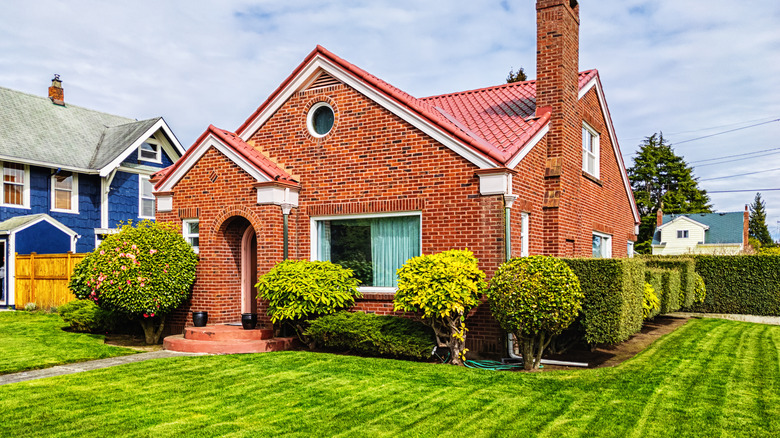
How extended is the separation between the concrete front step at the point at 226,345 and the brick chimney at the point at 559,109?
6189 millimetres

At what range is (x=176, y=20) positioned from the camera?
12.6m

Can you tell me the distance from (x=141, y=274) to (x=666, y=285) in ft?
42.3

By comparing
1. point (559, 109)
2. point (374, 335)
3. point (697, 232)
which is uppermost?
point (559, 109)

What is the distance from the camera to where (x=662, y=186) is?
58.0 meters

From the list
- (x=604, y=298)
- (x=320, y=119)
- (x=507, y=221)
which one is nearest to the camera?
(x=604, y=298)

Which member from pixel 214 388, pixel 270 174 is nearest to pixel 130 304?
pixel 270 174

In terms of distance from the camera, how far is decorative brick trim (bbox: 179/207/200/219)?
12.9m

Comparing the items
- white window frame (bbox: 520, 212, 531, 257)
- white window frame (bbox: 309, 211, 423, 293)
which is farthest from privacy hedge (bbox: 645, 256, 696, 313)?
white window frame (bbox: 309, 211, 423, 293)

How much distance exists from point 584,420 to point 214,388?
15.8ft

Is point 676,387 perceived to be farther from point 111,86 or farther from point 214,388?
point 111,86

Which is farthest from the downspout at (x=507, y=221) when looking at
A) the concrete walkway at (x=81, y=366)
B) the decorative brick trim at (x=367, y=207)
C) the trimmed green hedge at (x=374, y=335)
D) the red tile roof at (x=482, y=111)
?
the concrete walkway at (x=81, y=366)

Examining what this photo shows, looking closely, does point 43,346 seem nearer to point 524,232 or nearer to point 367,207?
point 367,207

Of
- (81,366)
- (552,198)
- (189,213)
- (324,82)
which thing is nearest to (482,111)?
(552,198)

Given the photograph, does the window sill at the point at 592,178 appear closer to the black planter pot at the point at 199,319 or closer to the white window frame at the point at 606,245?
the white window frame at the point at 606,245
